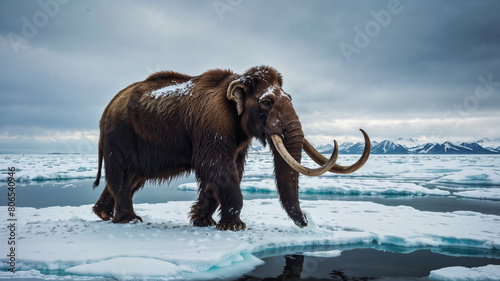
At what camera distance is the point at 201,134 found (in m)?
4.43

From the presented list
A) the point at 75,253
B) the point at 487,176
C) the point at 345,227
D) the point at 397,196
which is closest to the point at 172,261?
the point at 75,253

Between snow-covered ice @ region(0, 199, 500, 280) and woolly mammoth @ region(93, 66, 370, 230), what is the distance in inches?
16.2

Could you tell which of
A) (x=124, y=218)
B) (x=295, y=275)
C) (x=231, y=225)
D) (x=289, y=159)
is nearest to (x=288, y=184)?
(x=289, y=159)

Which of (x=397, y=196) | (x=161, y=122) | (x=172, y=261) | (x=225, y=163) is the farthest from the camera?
(x=397, y=196)

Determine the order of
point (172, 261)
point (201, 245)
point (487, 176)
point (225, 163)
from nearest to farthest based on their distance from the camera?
point (172, 261)
point (201, 245)
point (225, 163)
point (487, 176)

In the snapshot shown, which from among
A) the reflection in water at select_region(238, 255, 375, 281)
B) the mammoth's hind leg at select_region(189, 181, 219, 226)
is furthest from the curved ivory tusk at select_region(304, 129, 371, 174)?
the mammoth's hind leg at select_region(189, 181, 219, 226)

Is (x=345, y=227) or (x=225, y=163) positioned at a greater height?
(x=225, y=163)

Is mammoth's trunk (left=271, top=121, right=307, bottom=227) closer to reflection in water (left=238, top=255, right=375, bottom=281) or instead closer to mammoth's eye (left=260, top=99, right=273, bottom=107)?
mammoth's eye (left=260, top=99, right=273, bottom=107)

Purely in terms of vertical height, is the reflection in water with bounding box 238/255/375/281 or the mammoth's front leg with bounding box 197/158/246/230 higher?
the mammoth's front leg with bounding box 197/158/246/230

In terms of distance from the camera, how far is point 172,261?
126 inches

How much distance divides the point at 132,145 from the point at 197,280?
101 inches

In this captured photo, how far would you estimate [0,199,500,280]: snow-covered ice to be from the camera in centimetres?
315

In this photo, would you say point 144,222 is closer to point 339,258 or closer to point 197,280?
point 197,280

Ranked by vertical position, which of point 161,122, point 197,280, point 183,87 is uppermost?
point 183,87
